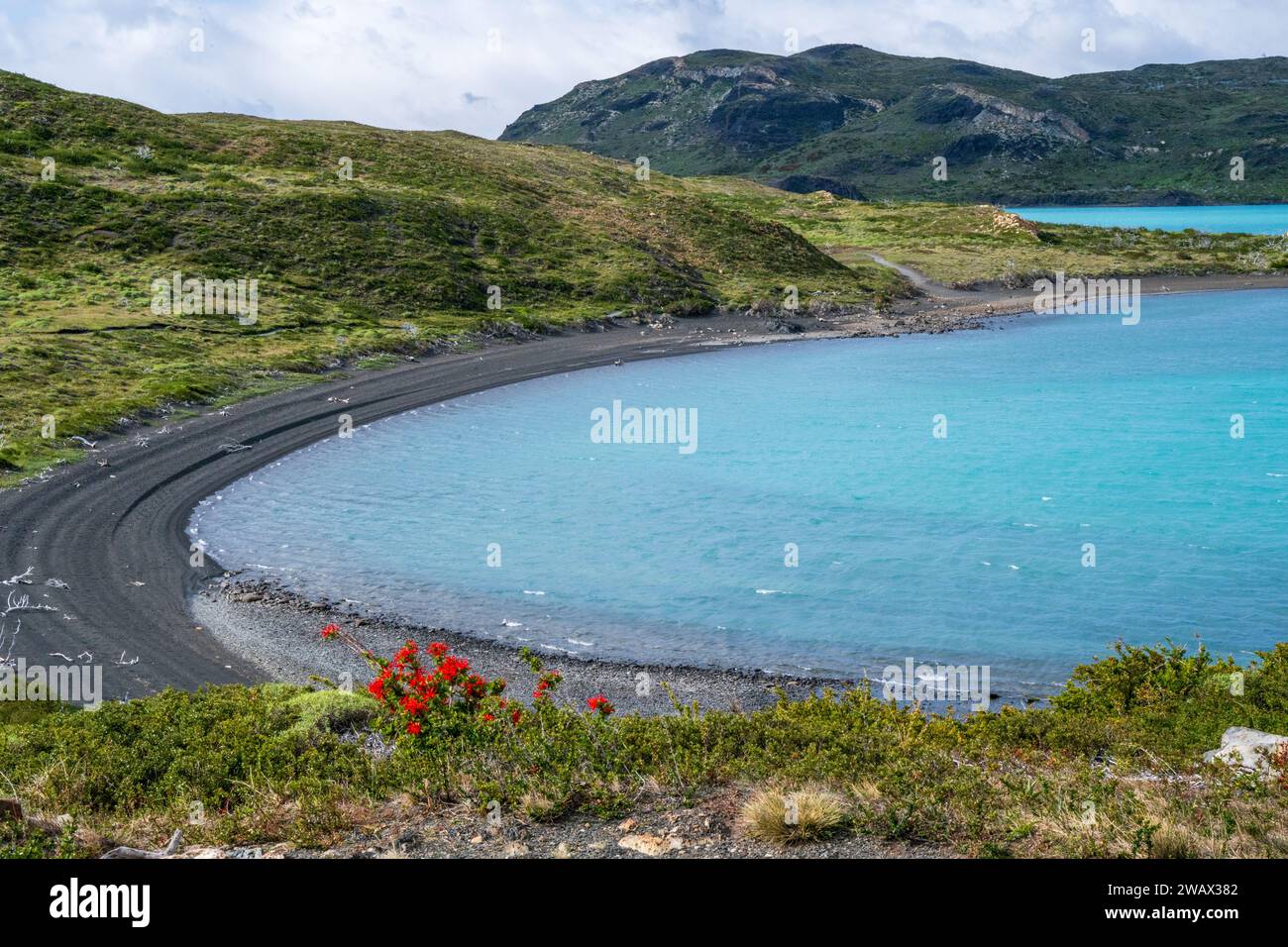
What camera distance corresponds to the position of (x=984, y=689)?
18359mm

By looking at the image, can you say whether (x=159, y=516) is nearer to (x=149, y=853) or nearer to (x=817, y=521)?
(x=817, y=521)

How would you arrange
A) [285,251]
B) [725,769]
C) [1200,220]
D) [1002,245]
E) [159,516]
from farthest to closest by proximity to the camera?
[1200,220]
[1002,245]
[285,251]
[159,516]
[725,769]

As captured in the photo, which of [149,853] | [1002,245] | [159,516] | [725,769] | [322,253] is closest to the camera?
[149,853]

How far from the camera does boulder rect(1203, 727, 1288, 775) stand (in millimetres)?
10008

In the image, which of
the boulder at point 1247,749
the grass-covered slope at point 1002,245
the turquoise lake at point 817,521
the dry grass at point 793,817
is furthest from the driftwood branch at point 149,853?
the grass-covered slope at point 1002,245

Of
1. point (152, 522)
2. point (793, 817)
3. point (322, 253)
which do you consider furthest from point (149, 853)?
point (322, 253)

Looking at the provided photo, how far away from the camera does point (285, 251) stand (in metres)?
66.2

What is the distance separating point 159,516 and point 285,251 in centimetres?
4228

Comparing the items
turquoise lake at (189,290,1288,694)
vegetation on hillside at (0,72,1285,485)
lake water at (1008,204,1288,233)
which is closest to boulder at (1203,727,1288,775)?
turquoise lake at (189,290,1288,694)

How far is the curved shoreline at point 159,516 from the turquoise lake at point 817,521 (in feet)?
5.11

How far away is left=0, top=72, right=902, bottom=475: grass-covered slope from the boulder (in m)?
33.2

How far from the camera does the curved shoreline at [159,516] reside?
19.9m

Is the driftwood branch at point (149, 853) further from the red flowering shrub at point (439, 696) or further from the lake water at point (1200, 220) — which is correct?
the lake water at point (1200, 220)
